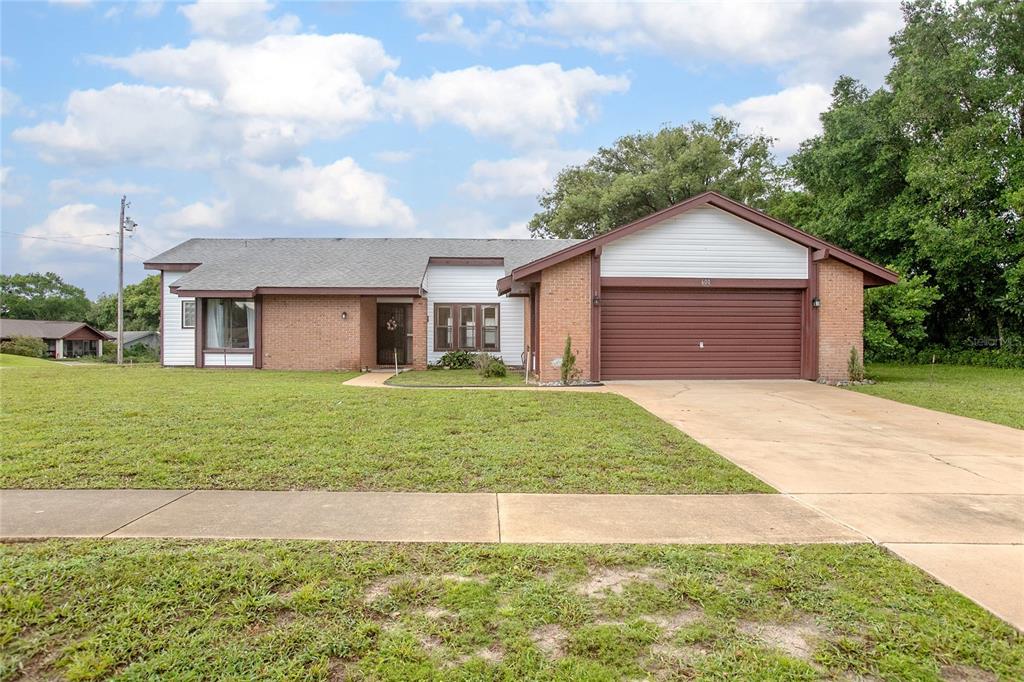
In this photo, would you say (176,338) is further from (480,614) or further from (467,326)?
(480,614)

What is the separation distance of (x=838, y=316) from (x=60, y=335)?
6757 cm

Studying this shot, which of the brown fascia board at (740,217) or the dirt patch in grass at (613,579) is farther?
the brown fascia board at (740,217)

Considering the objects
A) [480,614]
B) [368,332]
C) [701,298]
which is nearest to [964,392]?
[701,298]

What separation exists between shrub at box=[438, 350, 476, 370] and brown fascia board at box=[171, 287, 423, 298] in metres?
2.51

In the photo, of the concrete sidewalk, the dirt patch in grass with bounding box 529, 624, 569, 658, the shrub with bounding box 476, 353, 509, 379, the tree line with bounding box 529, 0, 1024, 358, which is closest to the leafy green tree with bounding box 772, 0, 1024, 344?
the tree line with bounding box 529, 0, 1024, 358

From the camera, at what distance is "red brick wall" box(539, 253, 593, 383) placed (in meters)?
14.0

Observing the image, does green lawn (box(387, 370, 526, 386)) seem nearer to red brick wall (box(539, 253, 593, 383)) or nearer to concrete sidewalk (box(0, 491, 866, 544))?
red brick wall (box(539, 253, 593, 383))

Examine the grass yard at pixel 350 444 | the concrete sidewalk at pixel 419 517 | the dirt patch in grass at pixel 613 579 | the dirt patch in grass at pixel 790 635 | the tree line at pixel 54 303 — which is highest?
the tree line at pixel 54 303

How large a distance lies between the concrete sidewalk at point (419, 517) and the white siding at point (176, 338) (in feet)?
54.5

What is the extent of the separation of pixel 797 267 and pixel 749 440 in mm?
8673

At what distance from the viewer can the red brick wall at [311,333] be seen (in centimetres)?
1833

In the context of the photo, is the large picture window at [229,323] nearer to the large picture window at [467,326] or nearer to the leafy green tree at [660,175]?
the large picture window at [467,326]

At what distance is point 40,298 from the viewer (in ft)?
283

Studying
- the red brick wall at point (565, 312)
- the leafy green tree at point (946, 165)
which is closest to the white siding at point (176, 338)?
the red brick wall at point (565, 312)
